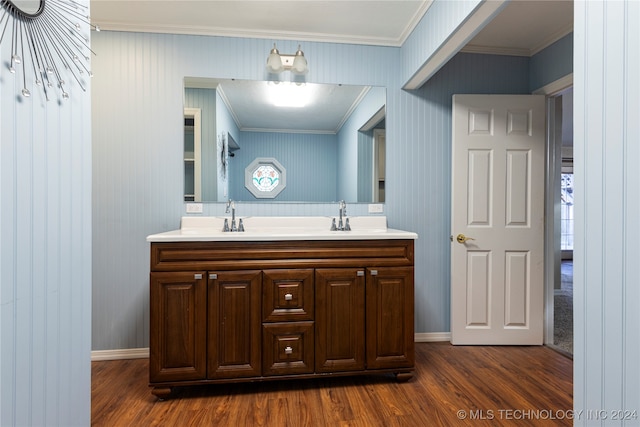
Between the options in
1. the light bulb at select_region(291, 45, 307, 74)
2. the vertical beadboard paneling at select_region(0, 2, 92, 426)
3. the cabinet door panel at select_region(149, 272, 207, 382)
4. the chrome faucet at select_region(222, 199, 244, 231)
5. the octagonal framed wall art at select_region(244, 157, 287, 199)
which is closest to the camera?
the vertical beadboard paneling at select_region(0, 2, 92, 426)

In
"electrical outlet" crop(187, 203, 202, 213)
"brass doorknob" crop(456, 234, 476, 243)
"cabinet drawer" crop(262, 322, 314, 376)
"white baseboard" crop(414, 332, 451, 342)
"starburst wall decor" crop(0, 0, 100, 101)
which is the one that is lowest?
"white baseboard" crop(414, 332, 451, 342)

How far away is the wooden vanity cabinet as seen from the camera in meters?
1.76

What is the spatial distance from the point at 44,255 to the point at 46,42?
0.58 m

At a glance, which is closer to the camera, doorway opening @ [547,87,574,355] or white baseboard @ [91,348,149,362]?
white baseboard @ [91,348,149,362]

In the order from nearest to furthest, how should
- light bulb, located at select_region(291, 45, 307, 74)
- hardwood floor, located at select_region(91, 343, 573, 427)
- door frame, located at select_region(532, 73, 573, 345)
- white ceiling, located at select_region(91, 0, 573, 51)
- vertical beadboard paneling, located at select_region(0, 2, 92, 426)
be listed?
vertical beadboard paneling, located at select_region(0, 2, 92, 426) → hardwood floor, located at select_region(91, 343, 573, 427) → white ceiling, located at select_region(91, 0, 573, 51) → light bulb, located at select_region(291, 45, 307, 74) → door frame, located at select_region(532, 73, 573, 345)

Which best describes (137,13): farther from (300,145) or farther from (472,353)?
(472,353)

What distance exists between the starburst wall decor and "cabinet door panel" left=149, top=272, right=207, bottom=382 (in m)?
1.05

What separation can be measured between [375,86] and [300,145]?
29.8 inches

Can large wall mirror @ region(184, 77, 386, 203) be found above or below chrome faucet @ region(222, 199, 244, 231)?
above

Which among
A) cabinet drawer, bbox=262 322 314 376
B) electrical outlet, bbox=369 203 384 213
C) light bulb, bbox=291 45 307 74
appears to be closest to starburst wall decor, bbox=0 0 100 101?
cabinet drawer, bbox=262 322 314 376

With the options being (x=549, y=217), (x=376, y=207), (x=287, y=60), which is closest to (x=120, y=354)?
(x=376, y=207)

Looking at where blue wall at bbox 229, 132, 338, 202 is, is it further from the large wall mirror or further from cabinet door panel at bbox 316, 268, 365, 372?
cabinet door panel at bbox 316, 268, 365, 372

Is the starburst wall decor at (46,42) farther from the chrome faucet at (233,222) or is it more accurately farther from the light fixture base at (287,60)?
the light fixture base at (287,60)

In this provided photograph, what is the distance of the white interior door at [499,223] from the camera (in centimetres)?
256
